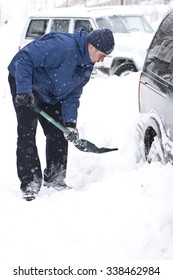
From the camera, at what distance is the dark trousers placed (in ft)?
12.8

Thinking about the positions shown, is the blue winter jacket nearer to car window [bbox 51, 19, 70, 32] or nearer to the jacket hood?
the jacket hood

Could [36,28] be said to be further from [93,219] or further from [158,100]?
[93,219]

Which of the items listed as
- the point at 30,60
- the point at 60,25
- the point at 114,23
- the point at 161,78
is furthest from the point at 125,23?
the point at 30,60

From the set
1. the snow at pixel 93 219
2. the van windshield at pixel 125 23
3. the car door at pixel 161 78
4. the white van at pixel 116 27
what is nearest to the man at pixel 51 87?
the snow at pixel 93 219

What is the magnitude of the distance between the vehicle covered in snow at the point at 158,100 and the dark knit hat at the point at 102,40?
68 centimetres

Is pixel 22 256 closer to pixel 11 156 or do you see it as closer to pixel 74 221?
pixel 74 221

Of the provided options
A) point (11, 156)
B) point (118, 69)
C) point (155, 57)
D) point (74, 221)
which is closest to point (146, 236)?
point (74, 221)

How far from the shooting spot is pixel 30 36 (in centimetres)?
1101

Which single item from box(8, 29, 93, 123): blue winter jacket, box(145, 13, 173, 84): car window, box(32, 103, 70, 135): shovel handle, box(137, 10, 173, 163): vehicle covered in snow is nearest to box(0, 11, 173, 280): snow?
box(137, 10, 173, 163): vehicle covered in snow

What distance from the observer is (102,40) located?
345cm

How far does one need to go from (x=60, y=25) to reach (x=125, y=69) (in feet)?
7.33

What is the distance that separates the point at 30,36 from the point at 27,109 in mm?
7574

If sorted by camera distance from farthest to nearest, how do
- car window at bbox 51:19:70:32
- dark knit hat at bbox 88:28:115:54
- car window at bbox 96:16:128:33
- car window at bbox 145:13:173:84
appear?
car window at bbox 51:19:70:32 < car window at bbox 96:16:128:33 < car window at bbox 145:13:173:84 < dark knit hat at bbox 88:28:115:54

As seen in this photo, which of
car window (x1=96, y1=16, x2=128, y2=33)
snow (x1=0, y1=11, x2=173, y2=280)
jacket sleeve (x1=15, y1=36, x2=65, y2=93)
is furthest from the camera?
car window (x1=96, y1=16, x2=128, y2=33)
